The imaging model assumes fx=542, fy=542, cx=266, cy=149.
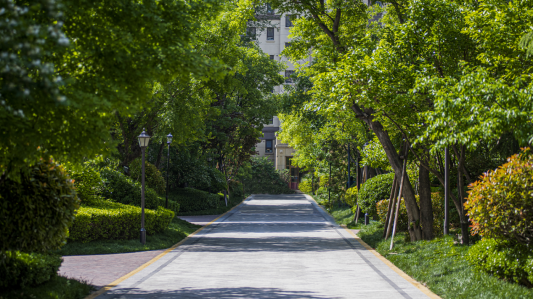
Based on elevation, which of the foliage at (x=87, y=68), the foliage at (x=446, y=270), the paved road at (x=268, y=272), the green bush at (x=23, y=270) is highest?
the foliage at (x=87, y=68)

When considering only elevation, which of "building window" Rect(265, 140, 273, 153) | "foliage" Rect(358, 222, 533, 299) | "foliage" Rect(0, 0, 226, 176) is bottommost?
"foliage" Rect(358, 222, 533, 299)

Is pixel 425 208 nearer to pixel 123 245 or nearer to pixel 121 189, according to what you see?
pixel 123 245

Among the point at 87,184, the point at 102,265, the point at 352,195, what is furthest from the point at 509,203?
the point at 352,195

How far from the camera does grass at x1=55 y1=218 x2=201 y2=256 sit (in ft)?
46.5

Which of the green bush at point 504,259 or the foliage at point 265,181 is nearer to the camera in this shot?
the green bush at point 504,259

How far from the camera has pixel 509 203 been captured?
7.85m

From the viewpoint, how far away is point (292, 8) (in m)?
16.6

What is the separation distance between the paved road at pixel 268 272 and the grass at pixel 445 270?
0.39m

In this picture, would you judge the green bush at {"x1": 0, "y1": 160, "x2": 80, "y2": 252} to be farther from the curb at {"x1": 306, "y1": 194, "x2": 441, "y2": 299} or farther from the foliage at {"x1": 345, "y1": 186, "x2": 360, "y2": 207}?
the foliage at {"x1": 345, "y1": 186, "x2": 360, "y2": 207}

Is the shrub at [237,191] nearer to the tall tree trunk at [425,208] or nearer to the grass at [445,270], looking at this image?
the grass at [445,270]

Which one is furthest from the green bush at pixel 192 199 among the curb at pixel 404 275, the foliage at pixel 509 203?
the foliage at pixel 509 203

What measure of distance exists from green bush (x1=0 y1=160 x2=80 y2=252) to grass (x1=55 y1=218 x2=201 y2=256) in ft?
17.8

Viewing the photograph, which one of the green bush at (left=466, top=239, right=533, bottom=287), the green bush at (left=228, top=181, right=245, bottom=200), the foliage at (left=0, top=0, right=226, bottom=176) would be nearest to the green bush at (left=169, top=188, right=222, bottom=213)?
the green bush at (left=228, top=181, right=245, bottom=200)

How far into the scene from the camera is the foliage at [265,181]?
66625mm
